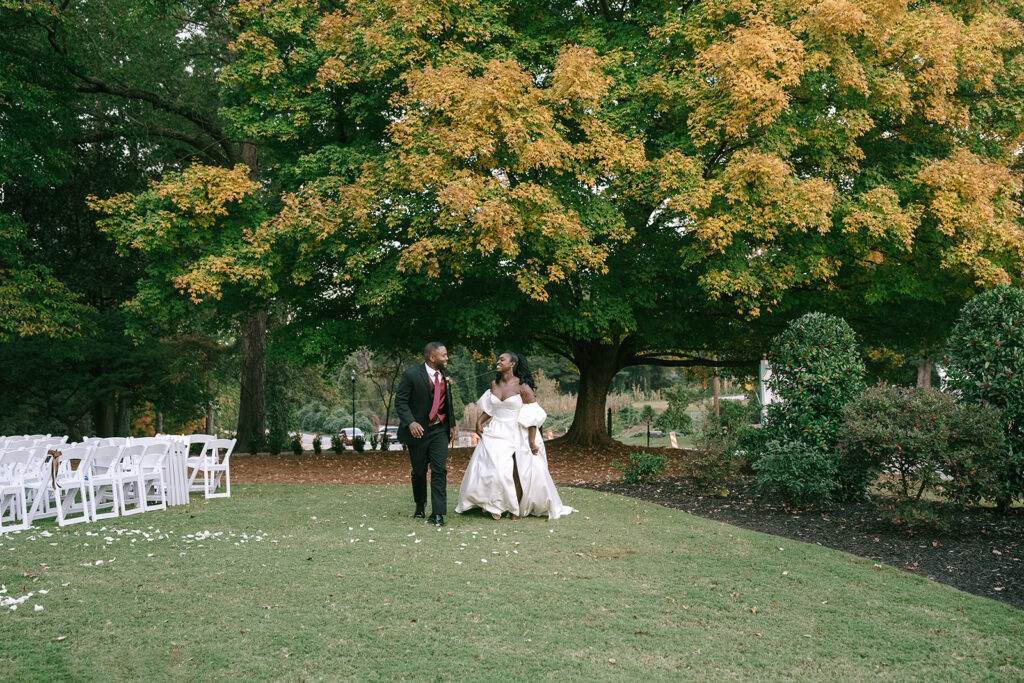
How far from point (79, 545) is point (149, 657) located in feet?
12.0

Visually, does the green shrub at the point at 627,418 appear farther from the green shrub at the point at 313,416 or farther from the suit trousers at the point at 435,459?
the suit trousers at the point at 435,459

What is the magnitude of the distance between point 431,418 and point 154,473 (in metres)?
3.95

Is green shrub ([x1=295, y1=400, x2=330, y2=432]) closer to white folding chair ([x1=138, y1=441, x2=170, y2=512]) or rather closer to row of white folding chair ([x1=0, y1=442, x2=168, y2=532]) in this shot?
white folding chair ([x1=138, y1=441, x2=170, y2=512])

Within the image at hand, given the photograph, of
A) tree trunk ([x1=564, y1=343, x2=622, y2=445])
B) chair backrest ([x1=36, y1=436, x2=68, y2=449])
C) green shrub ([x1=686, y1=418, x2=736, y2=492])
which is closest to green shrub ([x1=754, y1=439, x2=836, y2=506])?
green shrub ([x1=686, y1=418, x2=736, y2=492])

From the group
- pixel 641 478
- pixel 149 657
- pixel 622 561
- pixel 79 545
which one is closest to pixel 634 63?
pixel 641 478

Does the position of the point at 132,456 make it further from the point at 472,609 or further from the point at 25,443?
the point at 472,609

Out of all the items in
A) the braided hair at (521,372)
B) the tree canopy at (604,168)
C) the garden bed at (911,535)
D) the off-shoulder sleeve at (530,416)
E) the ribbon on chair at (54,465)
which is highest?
the tree canopy at (604,168)

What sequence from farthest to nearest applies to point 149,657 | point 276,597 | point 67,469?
point 67,469 → point 276,597 → point 149,657

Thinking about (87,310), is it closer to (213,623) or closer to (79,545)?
(79,545)

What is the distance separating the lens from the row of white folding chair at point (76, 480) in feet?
27.5

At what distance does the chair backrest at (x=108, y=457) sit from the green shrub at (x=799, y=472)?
808 cm

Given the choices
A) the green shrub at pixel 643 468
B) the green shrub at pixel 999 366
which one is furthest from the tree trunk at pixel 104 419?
the green shrub at pixel 999 366

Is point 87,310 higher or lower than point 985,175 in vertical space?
lower

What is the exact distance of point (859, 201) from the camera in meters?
14.9
